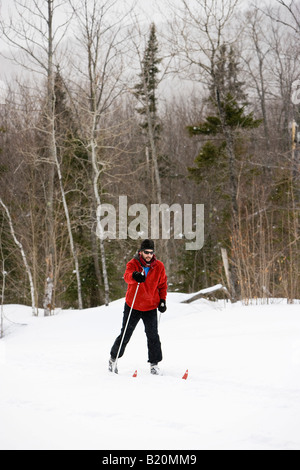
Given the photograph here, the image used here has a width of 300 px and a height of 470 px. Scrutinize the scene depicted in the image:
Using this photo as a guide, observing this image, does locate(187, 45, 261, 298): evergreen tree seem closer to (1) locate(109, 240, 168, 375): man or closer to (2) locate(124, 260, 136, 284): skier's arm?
(1) locate(109, 240, 168, 375): man

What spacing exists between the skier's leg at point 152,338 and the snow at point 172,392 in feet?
0.77

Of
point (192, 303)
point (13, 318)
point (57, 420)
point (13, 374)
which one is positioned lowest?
point (13, 318)

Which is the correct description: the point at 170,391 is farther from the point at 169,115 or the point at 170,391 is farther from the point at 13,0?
the point at 169,115

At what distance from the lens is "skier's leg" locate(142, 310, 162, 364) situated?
5156 millimetres

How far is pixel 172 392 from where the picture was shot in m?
4.20

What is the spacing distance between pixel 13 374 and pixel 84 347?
2.50 m

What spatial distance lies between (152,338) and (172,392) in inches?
41.5

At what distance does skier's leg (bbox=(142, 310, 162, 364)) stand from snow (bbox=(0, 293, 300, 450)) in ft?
0.77

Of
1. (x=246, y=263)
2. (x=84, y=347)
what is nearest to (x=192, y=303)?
(x=246, y=263)

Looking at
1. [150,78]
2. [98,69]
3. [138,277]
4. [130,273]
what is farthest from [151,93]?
[138,277]

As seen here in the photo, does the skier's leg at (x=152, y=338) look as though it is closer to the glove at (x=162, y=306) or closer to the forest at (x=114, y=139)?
the glove at (x=162, y=306)

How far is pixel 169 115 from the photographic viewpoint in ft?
121

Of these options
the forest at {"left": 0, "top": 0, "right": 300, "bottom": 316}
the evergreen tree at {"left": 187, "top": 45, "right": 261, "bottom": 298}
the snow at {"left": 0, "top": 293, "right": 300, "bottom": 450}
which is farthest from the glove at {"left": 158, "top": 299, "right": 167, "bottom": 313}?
the evergreen tree at {"left": 187, "top": 45, "right": 261, "bottom": 298}

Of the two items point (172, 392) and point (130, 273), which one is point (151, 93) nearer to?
point (130, 273)
